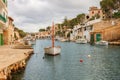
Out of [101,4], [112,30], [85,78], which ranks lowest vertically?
[85,78]

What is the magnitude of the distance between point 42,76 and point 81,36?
4788 inches

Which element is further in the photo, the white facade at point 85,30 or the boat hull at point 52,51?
the white facade at point 85,30

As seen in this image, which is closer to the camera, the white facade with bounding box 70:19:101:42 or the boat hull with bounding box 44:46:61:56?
the boat hull with bounding box 44:46:61:56

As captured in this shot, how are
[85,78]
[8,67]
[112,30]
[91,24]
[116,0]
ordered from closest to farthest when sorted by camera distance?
[8,67] → [85,78] → [112,30] → [116,0] → [91,24]

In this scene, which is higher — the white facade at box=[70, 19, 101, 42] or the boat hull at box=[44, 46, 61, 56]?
the white facade at box=[70, 19, 101, 42]

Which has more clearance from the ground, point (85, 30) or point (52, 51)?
point (85, 30)

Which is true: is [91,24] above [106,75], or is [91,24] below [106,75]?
above

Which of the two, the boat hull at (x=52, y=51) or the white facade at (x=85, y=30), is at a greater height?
the white facade at (x=85, y=30)

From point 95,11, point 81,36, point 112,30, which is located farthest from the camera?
point 95,11

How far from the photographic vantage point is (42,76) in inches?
1251

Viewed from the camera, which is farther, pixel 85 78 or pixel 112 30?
pixel 112 30

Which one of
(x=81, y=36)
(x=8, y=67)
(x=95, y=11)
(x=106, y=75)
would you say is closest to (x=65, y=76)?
(x=106, y=75)

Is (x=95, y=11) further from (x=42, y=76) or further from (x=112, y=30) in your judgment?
(x=42, y=76)

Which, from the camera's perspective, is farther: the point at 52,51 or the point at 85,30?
the point at 85,30
